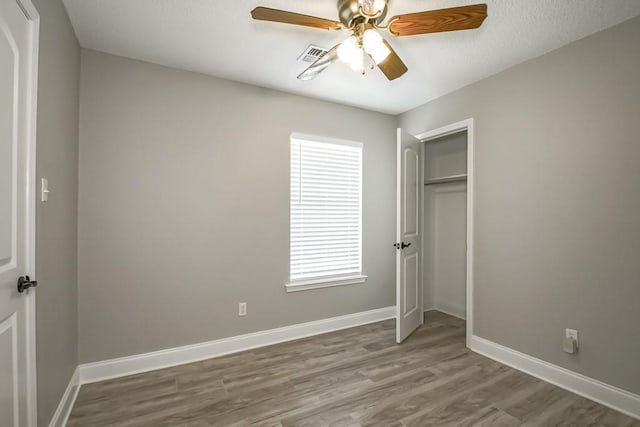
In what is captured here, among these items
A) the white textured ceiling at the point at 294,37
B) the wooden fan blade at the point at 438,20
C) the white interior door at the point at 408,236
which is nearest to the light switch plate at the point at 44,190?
the white textured ceiling at the point at 294,37

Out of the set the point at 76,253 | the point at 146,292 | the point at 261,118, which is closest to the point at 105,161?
the point at 76,253

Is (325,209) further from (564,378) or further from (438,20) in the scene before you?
(564,378)

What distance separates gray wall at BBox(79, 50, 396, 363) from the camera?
2266 millimetres

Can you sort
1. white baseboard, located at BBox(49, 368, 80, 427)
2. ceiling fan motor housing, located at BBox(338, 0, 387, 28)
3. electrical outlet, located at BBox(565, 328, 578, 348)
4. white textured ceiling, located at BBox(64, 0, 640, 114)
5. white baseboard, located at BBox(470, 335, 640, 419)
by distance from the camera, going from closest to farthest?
1. ceiling fan motor housing, located at BBox(338, 0, 387, 28)
2. white baseboard, located at BBox(49, 368, 80, 427)
3. white textured ceiling, located at BBox(64, 0, 640, 114)
4. white baseboard, located at BBox(470, 335, 640, 419)
5. electrical outlet, located at BBox(565, 328, 578, 348)

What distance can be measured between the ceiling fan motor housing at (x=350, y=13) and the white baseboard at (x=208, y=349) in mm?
2712

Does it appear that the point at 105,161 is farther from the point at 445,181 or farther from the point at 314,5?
the point at 445,181

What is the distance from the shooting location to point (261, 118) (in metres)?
2.90

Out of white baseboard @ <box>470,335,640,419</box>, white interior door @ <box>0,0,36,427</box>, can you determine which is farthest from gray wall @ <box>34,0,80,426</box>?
white baseboard @ <box>470,335,640,419</box>

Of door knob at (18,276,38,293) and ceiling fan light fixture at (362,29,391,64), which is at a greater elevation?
ceiling fan light fixture at (362,29,391,64)

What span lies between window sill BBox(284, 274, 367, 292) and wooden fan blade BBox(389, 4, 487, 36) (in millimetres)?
2379

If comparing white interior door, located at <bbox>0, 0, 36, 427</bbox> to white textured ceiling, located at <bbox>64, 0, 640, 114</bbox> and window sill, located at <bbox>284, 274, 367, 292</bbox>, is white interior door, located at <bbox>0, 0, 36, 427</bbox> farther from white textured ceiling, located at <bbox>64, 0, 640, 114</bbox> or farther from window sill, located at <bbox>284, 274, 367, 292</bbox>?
window sill, located at <bbox>284, 274, 367, 292</bbox>

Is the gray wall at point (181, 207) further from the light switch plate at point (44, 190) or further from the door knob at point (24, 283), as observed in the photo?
the door knob at point (24, 283)

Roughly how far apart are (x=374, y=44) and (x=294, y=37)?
0.81 m

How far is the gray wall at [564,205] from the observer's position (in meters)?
1.93
